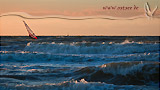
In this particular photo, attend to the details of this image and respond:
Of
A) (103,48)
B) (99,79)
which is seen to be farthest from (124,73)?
(103,48)

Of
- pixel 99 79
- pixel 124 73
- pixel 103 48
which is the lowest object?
pixel 99 79

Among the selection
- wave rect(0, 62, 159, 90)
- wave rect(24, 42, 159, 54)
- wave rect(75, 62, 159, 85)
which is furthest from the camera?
wave rect(24, 42, 159, 54)

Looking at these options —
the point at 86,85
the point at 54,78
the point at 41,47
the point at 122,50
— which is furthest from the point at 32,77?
the point at 41,47

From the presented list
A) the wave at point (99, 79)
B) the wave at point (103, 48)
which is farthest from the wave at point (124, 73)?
the wave at point (103, 48)

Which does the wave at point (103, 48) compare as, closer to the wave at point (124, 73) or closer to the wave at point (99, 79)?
the wave at point (124, 73)

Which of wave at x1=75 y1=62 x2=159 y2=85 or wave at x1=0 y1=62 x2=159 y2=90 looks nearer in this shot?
wave at x1=0 y1=62 x2=159 y2=90

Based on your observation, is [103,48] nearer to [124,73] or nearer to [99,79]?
[124,73]

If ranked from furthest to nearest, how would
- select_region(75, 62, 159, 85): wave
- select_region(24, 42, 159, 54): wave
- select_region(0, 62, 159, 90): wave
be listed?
select_region(24, 42, 159, 54): wave < select_region(75, 62, 159, 85): wave < select_region(0, 62, 159, 90): wave

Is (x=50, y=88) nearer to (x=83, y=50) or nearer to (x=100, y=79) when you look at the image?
(x=100, y=79)

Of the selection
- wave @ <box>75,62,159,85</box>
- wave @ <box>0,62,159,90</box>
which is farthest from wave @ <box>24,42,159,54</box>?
wave @ <box>0,62,159,90</box>

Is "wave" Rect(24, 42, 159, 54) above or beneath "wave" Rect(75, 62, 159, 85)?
above

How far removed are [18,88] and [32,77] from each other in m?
1.97

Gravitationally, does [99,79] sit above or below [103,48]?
below

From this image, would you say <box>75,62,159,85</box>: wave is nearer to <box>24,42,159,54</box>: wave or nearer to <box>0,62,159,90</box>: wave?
<box>0,62,159,90</box>: wave
